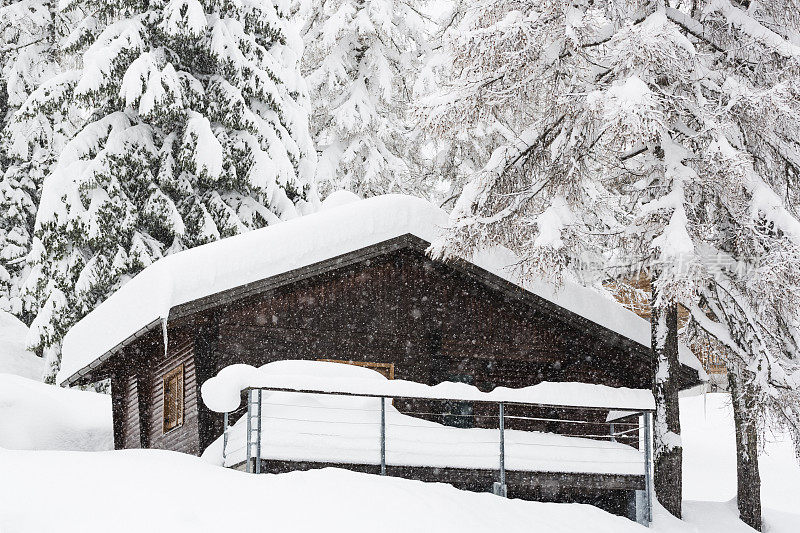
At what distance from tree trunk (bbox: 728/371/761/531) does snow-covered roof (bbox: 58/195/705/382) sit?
0.98 metres

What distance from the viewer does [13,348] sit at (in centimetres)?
2759

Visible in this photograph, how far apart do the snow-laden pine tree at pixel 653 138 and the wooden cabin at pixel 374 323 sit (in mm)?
1079

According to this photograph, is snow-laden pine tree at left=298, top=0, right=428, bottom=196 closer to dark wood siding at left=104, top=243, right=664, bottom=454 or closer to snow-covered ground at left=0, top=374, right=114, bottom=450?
snow-covered ground at left=0, top=374, right=114, bottom=450

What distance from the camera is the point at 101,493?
9.28 meters

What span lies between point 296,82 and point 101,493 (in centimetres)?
1650

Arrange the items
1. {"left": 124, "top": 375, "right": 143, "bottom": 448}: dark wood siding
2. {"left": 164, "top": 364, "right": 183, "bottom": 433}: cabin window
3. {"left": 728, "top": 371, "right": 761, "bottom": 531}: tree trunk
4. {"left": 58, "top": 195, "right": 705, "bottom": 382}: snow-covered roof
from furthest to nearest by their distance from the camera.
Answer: {"left": 124, "top": 375, "right": 143, "bottom": 448}: dark wood siding < {"left": 164, "top": 364, "right": 183, "bottom": 433}: cabin window < {"left": 728, "top": 371, "right": 761, "bottom": 531}: tree trunk < {"left": 58, "top": 195, "right": 705, "bottom": 382}: snow-covered roof

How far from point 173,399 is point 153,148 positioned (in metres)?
7.16

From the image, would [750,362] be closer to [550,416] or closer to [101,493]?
[550,416]

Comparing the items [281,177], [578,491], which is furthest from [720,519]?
[281,177]

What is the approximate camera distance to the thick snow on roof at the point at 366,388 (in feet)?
38.0

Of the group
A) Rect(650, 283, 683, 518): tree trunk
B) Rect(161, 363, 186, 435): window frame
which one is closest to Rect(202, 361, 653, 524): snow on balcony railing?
Rect(650, 283, 683, 518): tree trunk

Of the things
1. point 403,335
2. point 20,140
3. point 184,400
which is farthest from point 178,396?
point 20,140

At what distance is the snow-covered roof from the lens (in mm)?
13680

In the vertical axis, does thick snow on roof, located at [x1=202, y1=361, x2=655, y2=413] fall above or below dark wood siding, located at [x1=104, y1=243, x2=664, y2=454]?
below
